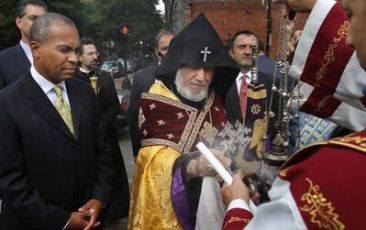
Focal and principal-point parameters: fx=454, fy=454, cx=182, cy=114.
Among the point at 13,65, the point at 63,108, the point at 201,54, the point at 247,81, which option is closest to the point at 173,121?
the point at 201,54

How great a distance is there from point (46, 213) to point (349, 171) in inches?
77.6

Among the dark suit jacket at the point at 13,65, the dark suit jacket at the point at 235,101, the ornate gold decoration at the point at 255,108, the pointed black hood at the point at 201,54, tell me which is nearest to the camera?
the ornate gold decoration at the point at 255,108

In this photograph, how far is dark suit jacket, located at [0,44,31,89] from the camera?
3629 millimetres

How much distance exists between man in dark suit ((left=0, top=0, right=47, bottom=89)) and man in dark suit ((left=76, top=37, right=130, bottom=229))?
454 mm

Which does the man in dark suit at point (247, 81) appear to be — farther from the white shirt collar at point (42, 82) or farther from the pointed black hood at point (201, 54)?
the white shirt collar at point (42, 82)

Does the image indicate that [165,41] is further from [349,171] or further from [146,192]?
[349,171]

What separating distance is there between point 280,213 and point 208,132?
72.3 inches

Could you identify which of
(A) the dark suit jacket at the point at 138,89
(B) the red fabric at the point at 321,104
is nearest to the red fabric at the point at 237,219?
(B) the red fabric at the point at 321,104

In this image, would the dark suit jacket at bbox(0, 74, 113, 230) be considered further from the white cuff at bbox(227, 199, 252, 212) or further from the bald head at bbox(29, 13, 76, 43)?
the white cuff at bbox(227, 199, 252, 212)

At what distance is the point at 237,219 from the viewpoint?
60.6 inches

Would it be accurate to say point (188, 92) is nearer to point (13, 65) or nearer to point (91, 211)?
point (91, 211)

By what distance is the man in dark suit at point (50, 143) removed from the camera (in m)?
2.51

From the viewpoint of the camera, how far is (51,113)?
A: 260 cm

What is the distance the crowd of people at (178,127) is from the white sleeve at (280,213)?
0.42m
